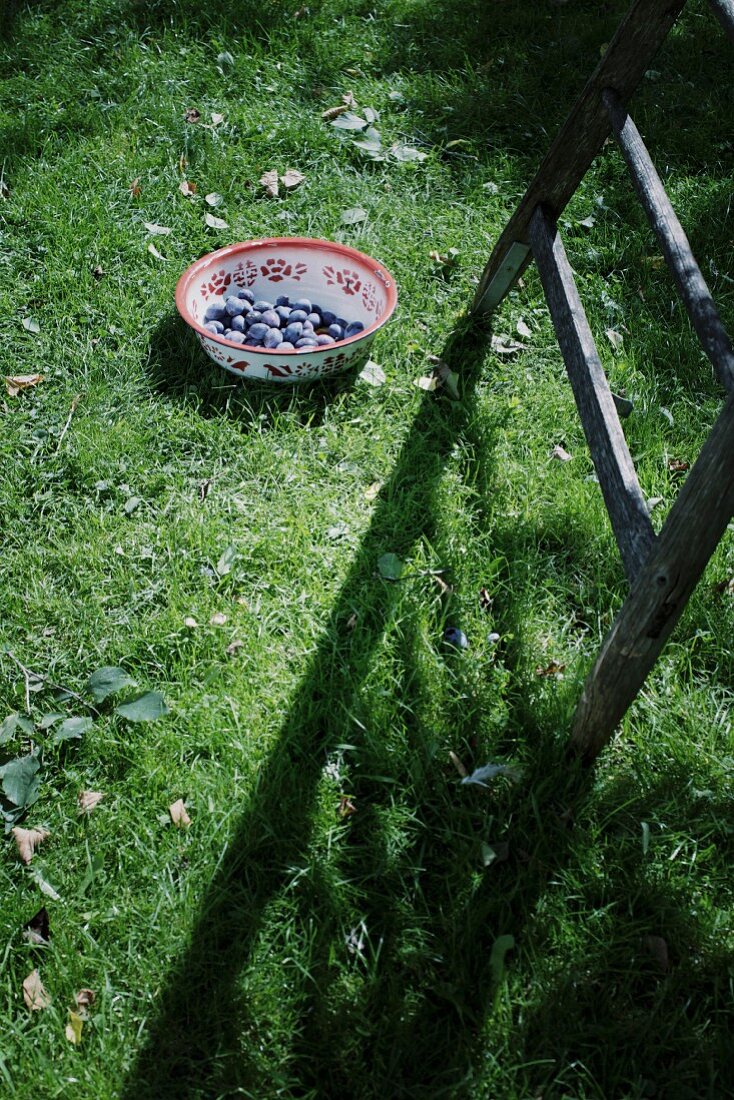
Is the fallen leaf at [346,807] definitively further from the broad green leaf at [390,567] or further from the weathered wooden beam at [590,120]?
the weathered wooden beam at [590,120]

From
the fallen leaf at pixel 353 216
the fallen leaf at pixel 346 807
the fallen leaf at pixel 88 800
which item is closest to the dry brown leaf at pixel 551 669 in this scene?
the fallen leaf at pixel 346 807

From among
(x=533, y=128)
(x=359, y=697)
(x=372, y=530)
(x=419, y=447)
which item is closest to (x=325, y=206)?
(x=533, y=128)

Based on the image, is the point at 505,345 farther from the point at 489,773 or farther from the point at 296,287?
the point at 489,773

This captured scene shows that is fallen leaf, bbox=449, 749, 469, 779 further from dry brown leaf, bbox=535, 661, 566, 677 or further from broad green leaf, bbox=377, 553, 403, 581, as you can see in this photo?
broad green leaf, bbox=377, 553, 403, 581

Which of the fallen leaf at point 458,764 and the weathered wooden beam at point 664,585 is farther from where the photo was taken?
the fallen leaf at point 458,764

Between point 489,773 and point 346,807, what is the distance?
33 cm

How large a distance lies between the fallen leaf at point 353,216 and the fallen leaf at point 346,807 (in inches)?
94.3

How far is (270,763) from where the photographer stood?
6.93 feet

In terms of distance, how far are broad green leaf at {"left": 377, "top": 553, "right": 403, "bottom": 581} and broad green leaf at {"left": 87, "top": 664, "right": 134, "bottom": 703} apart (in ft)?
2.35

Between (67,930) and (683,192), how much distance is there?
3471mm

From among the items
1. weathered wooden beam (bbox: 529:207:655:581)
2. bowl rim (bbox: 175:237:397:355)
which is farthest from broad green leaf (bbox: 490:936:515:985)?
bowl rim (bbox: 175:237:397:355)

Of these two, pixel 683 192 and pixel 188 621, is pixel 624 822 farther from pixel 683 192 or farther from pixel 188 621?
pixel 683 192

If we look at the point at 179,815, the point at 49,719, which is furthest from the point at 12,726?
the point at 179,815

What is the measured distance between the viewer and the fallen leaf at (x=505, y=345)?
3.17 m
